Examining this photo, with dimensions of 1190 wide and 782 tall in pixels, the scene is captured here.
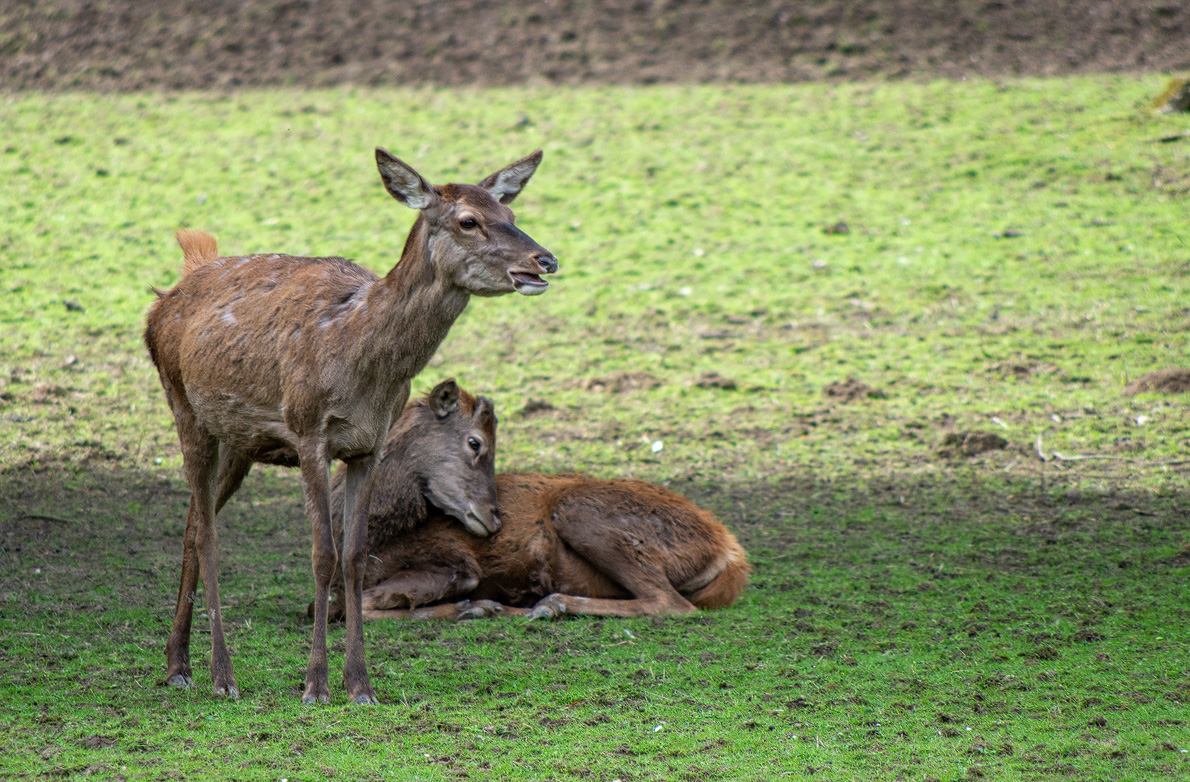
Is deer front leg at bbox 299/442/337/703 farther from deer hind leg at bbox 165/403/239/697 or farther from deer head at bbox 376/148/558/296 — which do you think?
deer head at bbox 376/148/558/296

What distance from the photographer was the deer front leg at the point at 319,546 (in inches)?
203

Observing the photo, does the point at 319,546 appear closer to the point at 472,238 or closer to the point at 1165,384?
the point at 472,238

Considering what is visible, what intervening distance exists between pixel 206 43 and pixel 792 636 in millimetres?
15272

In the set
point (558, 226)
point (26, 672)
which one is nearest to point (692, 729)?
point (26, 672)

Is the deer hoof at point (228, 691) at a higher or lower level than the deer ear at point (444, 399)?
lower

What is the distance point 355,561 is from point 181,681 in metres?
0.94

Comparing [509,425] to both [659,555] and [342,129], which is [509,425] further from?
[342,129]

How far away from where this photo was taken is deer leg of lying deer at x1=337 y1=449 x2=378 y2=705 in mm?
5215

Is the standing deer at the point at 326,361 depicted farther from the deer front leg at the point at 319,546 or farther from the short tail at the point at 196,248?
the short tail at the point at 196,248

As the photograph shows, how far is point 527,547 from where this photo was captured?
287 inches

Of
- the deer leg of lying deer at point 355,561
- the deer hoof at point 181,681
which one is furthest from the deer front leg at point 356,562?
the deer hoof at point 181,681

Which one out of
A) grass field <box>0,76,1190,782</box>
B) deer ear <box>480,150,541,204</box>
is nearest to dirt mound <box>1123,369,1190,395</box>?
grass field <box>0,76,1190,782</box>

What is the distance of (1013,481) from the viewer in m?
9.14

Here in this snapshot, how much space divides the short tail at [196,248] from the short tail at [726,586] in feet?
11.0
